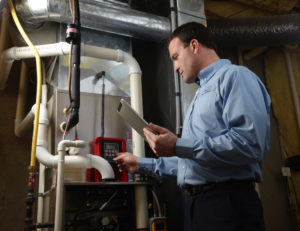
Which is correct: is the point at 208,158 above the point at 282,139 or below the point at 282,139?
below

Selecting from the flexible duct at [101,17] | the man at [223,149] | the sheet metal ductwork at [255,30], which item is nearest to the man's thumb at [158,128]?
the man at [223,149]

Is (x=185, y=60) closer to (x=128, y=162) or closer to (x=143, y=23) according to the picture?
(x=128, y=162)

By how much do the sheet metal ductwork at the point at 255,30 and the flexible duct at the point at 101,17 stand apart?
0.54 metres

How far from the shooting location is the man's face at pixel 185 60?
146cm

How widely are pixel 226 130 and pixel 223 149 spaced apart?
121 mm

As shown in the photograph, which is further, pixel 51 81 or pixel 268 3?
pixel 268 3

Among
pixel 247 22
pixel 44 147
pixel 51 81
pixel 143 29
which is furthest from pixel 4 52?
pixel 247 22

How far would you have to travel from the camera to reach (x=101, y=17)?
2094mm

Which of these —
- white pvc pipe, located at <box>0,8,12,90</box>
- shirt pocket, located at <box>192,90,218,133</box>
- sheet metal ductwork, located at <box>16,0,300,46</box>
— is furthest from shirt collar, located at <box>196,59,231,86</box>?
white pvc pipe, located at <box>0,8,12,90</box>

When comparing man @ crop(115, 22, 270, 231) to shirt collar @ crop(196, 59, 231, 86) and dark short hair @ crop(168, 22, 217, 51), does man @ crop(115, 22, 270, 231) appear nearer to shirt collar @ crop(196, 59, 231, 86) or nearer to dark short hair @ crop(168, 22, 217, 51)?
shirt collar @ crop(196, 59, 231, 86)

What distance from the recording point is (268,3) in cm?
290

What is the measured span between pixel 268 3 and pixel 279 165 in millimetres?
1610

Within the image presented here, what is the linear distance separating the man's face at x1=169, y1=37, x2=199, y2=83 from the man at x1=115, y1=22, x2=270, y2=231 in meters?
0.12

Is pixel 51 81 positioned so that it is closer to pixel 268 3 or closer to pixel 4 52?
pixel 4 52
